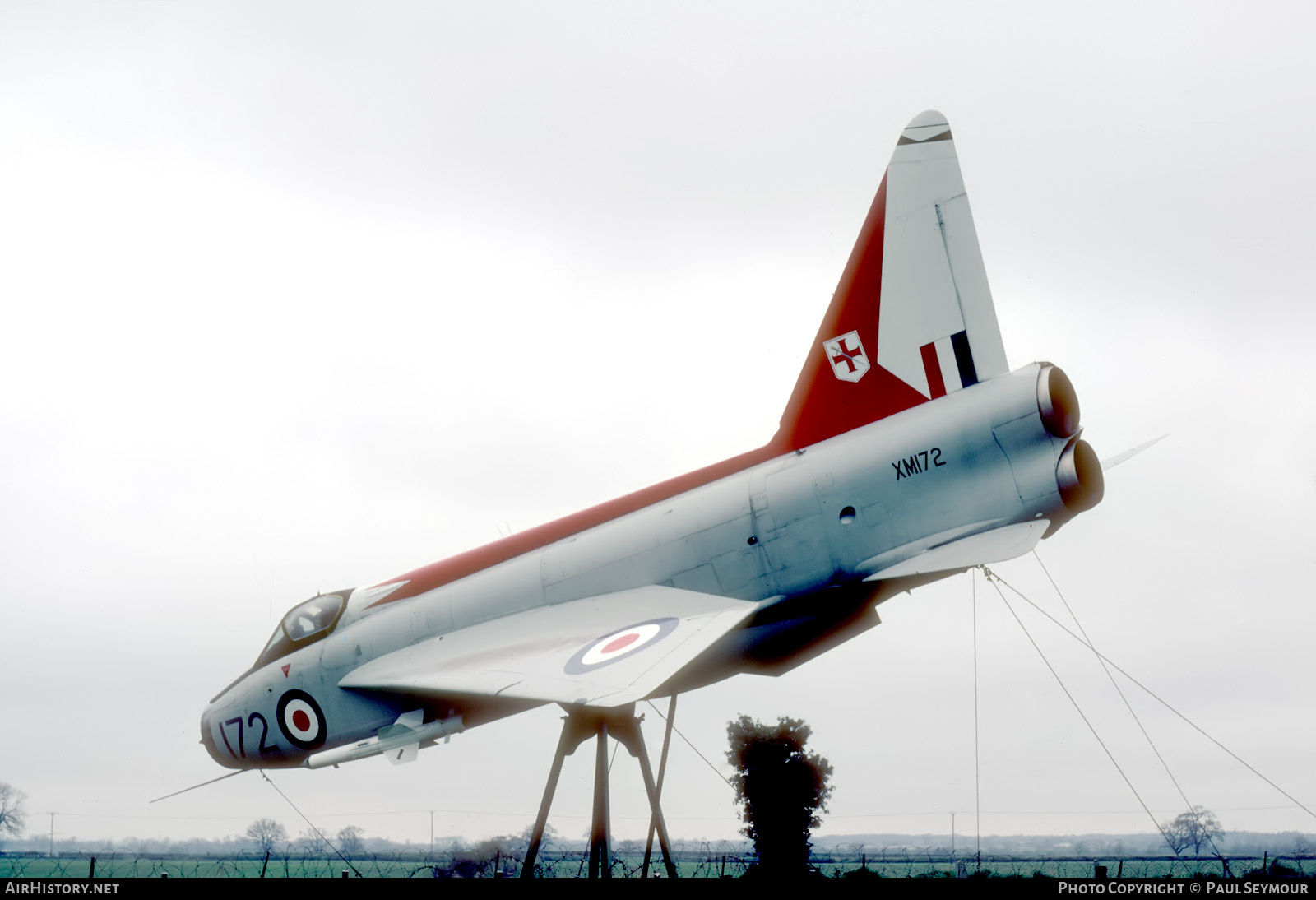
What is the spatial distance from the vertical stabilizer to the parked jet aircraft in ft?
0.07

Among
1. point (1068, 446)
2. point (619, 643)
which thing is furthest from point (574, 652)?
point (1068, 446)

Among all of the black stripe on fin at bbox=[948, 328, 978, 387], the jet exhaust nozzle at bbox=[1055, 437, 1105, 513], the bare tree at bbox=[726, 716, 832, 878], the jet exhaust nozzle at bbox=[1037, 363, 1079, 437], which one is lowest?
the bare tree at bbox=[726, 716, 832, 878]

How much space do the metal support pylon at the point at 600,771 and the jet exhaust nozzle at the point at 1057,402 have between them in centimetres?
597

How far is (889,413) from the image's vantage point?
11867mm

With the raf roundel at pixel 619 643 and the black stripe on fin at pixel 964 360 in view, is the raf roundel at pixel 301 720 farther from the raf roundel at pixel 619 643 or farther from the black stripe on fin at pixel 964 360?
the black stripe on fin at pixel 964 360

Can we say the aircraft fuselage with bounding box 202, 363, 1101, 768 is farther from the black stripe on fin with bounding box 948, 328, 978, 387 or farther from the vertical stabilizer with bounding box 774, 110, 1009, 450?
the vertical stabilizer with bounding box 774, 110, 1009, 450

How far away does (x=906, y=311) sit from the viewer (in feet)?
39.9

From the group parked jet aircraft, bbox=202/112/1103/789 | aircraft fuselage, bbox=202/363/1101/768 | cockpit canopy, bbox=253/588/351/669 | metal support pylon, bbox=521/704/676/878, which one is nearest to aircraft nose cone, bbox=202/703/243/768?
aircraft fuselage, bbox=202/363/1101/768

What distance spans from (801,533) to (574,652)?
2.91 m

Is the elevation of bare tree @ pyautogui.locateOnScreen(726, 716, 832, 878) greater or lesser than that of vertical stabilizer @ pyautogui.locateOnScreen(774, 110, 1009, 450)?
lesser

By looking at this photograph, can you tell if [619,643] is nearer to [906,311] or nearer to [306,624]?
[906,311]

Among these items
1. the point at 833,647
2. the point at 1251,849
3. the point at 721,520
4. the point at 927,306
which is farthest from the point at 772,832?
the point at 1251,849

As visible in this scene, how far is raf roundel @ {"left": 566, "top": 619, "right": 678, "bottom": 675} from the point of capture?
1141 centimetres

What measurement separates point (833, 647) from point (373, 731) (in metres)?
6.13
